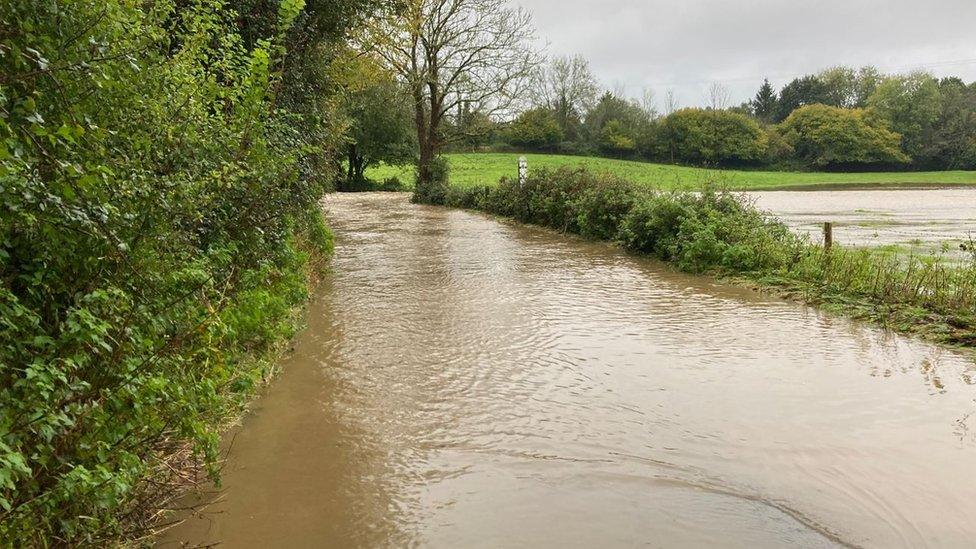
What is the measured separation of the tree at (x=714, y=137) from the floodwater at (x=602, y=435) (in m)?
53.1

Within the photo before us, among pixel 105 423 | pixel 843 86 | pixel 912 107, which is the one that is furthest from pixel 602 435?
pixel 843 86

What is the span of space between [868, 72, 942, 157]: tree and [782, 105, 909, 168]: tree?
1.45m

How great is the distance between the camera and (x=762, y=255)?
11.4 meters

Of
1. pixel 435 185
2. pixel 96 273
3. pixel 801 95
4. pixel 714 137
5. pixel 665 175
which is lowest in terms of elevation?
pixel 96 273

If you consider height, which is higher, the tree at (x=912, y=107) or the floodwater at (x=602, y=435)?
the tree at (x=912, y=107)

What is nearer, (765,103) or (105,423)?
(105,423)

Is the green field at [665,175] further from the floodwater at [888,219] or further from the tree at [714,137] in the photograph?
the floodwater at [888,219]

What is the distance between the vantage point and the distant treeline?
5538cm

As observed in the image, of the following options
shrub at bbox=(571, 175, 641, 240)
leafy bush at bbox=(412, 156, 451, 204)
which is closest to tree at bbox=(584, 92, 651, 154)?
leafy bush at bbox=(412, 156, 451, 204)

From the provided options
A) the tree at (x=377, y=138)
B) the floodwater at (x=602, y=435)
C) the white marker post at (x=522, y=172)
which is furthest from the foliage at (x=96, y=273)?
the tree at (x=377, y=138)

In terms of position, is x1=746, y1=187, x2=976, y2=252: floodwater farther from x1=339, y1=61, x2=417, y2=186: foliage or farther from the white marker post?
x1=339, y1=61, x2=417, y2=186: foliage

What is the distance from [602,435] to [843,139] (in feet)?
199

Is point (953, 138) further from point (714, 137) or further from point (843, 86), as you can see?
point (843, 86)

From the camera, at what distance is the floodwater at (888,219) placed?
14875 millimetres
